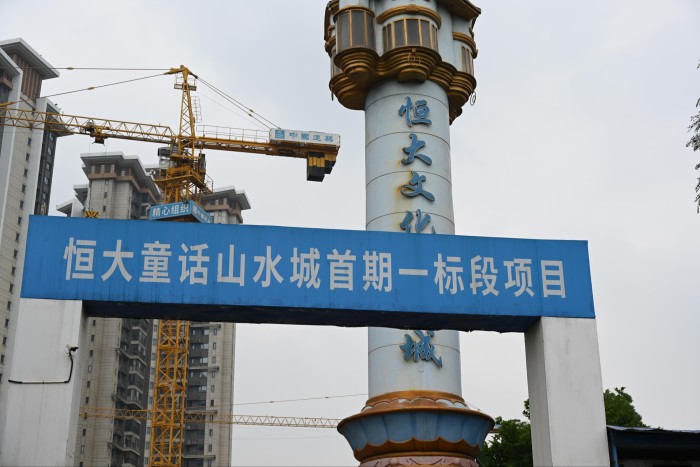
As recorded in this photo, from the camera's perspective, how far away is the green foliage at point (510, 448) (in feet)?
148

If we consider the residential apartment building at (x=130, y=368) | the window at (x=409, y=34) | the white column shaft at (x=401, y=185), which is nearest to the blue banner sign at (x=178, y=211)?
the residential apartment building at (x=130, y=368)

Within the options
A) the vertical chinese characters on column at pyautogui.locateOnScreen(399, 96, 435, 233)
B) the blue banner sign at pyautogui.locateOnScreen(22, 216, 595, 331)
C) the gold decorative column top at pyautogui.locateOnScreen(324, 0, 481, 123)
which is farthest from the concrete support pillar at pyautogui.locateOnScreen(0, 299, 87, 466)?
the gold decorative column top at pyautogui.locateOnScreen(324, 0, 481, 123)

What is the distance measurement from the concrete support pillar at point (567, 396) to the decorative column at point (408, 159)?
12129 millimetres

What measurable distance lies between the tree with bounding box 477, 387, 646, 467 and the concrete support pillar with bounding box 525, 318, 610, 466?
103 feet

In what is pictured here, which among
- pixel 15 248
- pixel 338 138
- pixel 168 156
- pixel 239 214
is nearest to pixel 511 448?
pixel 338 138

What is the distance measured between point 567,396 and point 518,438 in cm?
3282

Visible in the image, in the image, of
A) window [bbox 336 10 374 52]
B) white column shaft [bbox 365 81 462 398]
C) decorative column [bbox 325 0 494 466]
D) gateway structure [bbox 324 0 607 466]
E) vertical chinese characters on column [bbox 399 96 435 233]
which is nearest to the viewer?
gateway structure [bbox 324 0 607 466]

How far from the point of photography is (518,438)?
45625 mm

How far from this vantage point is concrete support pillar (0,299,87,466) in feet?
42.2

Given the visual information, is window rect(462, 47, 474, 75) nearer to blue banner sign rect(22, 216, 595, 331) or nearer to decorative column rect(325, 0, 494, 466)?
decorative column rect(325, 0, 494, 466)

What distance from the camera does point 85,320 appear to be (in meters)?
14.2

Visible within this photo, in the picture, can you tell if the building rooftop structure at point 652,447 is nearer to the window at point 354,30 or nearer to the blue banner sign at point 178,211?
the window at point 354,30

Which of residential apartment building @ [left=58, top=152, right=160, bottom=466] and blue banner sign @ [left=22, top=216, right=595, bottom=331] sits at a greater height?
residential apartment building @ [left=58, top=152, right=160, bottom=466]

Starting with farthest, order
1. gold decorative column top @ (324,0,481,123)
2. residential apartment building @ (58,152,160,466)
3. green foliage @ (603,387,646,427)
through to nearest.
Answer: residential apartment building @ (58,152,160,466)
green foliage @ (603,387,646,427)
gold decorative column top @ (324,0,481,123)
